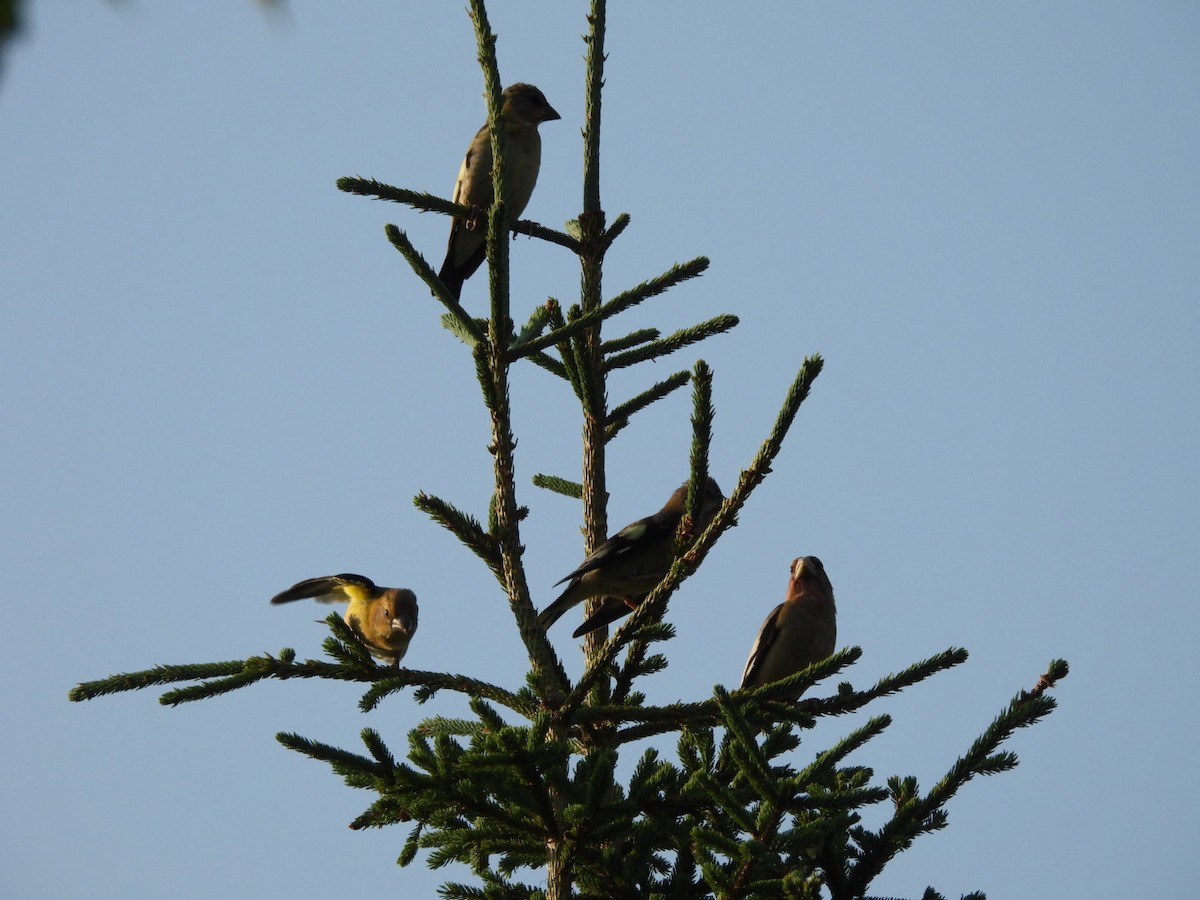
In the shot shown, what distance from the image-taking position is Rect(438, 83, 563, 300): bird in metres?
9.22

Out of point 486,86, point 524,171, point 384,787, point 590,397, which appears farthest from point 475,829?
point 524,171

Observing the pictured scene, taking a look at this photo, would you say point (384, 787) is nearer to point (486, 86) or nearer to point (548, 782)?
point (548, 782)

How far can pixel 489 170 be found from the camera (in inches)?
371

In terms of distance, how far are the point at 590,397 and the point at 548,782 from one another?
7.48 feet

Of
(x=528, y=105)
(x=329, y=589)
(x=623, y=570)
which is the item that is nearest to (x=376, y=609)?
(x=329, y=589)

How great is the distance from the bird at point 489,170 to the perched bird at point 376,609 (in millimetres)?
2983

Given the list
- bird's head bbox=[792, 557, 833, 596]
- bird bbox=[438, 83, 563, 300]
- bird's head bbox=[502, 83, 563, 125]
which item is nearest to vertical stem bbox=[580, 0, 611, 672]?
bird's head bbox=[792, 557, 833, 596]

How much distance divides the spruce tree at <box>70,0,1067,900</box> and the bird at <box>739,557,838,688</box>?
4.69 feet

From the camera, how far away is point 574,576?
5.87m

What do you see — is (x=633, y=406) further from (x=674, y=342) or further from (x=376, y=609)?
(x=376, y=609)

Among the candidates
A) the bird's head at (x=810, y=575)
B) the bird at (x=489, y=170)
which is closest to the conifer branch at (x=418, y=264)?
the bird's head at (x=810, y=575)

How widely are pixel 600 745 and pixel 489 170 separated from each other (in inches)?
226

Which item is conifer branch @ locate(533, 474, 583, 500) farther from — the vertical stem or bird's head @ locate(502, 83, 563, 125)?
bird's head @ locate(502, 83, 563, 125)

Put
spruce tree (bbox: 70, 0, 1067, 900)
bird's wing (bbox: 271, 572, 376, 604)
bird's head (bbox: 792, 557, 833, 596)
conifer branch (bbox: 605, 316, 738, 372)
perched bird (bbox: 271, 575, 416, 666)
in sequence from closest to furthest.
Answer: spruce tree (bbox: 70, 0, 1067, 900)
conifer branch (bbox: 605, 316, 738, 372)
bird's wing (bbox: 271, 572, 376, 604)
perched bird (bbox: 271, 575, 416, 666)
bird's head (bbox: 792, 557, 833, 596)
